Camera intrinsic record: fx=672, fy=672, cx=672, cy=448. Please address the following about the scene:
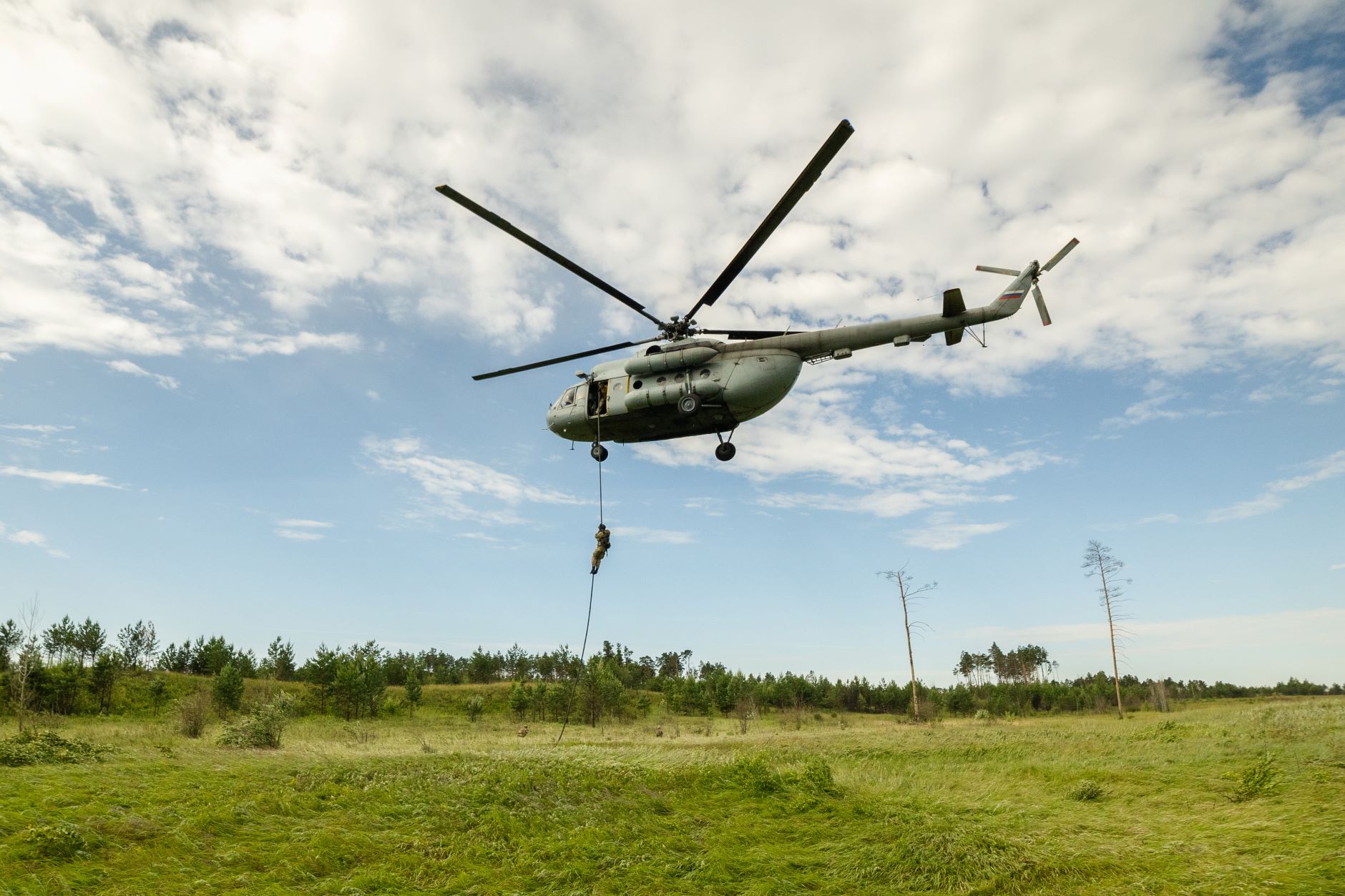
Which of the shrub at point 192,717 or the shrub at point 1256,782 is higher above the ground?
the shrub at point 1256,782

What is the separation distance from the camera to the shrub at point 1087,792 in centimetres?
1416

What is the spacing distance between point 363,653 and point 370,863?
54218 mm

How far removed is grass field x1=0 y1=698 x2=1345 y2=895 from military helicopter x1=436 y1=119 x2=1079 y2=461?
747 centimetres

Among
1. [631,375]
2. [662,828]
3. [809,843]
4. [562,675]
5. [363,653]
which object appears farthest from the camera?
[562,675]

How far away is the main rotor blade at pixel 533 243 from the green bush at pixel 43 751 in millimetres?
16871

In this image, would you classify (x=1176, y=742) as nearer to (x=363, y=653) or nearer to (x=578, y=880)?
(x=578, y=880)

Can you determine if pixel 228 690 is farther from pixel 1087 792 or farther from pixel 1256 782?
pixel 1256 782

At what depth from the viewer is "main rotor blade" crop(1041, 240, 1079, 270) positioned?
39.8ft

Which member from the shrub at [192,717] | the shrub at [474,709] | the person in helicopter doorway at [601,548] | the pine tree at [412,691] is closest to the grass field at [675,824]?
the person in helicopter doorway at [601,548]

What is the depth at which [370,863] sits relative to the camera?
431 inches

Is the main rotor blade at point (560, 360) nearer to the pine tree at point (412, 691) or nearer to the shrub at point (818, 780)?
the shrub at point (818, 780)

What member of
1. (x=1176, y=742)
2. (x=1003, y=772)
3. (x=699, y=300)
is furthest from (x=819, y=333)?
(x=1176, y=742)

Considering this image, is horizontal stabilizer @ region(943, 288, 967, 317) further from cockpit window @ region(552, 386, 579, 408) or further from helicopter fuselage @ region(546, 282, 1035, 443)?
cockpit window @ region(552, 386, 579, 408)

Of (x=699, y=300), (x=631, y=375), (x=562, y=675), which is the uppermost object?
(x=699, y=300)
